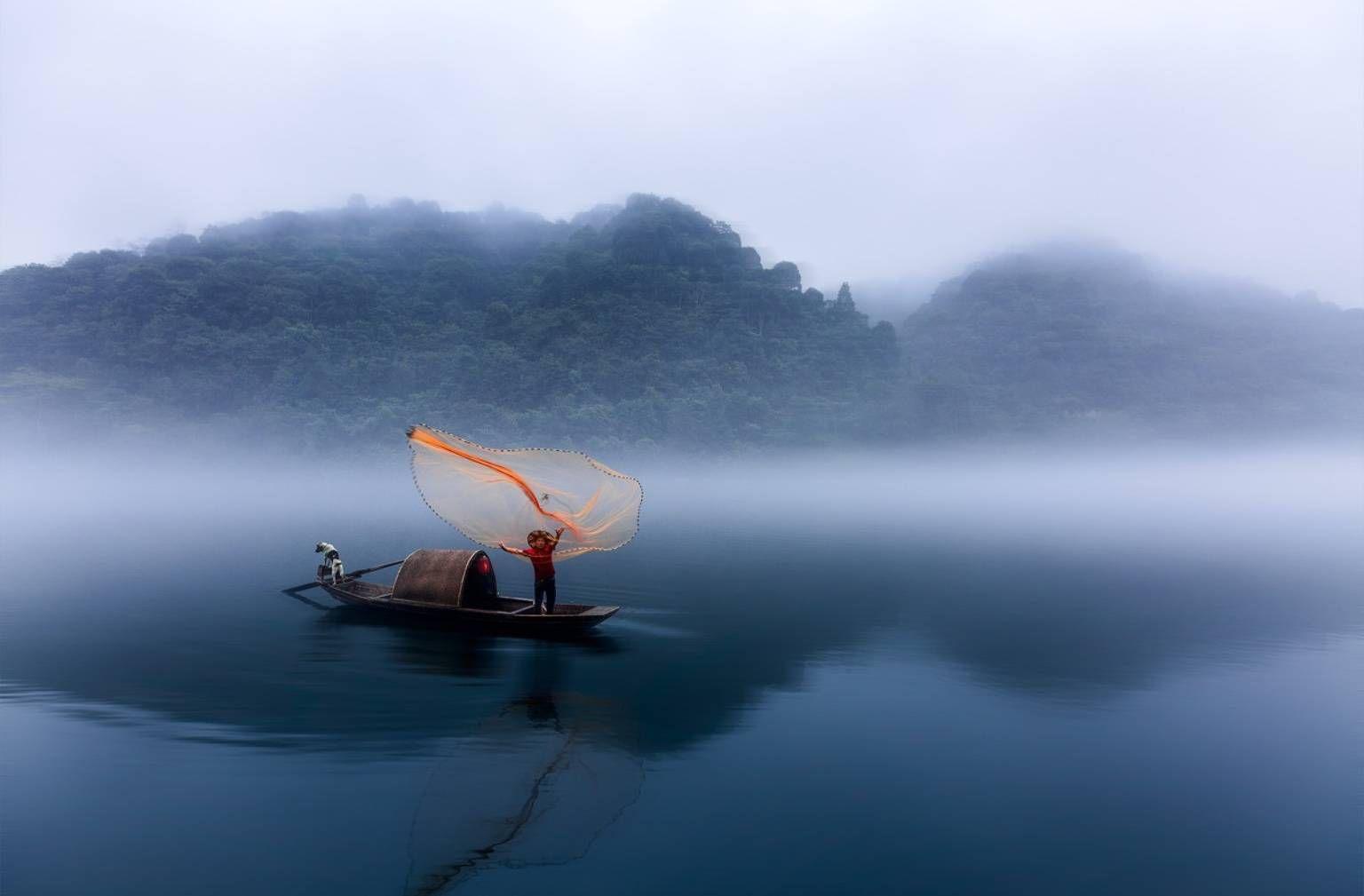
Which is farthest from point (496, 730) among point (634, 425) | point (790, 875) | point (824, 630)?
point (634, 425)

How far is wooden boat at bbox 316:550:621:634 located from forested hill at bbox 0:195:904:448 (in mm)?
128298

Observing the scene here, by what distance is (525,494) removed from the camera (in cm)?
2377

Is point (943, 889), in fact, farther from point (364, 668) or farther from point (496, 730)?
point (364, 668)

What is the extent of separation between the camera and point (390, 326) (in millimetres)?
187875

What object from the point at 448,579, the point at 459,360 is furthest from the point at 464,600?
the point at 459,360

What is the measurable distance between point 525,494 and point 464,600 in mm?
3699

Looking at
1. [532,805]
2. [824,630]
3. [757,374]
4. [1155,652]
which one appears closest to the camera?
[532,805]

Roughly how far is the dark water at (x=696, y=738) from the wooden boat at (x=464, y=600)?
741 millimetres

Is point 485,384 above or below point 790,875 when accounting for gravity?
above

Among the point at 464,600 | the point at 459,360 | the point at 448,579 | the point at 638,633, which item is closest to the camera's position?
the point at 464,600

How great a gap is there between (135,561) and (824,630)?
3442 centimetres

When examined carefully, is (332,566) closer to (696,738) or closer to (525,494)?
(525,494)

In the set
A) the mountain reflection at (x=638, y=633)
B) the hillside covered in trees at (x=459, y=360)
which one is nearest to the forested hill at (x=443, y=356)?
the hillside covered in trees at (x=459, y=360)

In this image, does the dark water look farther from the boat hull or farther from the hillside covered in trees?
the hillside covered in trees
